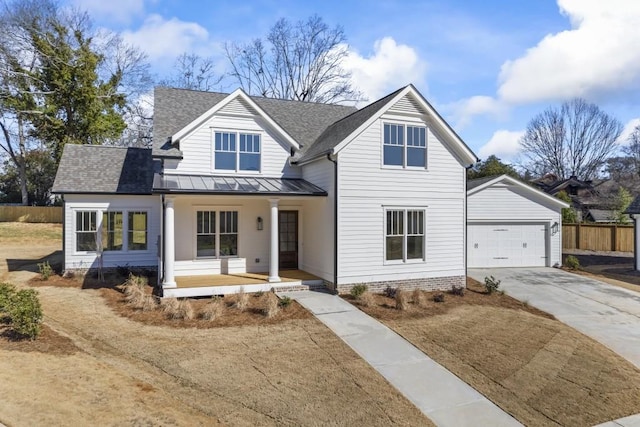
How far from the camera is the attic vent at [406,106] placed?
13226 mm

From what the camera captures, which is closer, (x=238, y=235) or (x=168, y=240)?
(x=168, y=240)

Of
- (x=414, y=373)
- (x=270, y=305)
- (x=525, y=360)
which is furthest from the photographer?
(x=270, y=305)

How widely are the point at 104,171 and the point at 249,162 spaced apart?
22.4 feet

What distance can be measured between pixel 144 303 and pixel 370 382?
6.92m

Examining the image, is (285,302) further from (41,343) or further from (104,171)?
(104,171)

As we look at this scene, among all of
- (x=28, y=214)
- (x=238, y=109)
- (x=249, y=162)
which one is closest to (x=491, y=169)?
(x=249, y=162)

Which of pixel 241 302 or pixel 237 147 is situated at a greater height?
pixel 237 147

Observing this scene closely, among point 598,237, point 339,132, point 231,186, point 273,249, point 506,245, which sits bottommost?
point 506,245

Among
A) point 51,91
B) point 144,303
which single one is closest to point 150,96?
point 51,91

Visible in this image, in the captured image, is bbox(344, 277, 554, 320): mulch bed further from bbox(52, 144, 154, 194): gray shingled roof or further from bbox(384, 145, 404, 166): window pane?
bbox(52, 144, 154, 194): gray shingled roof

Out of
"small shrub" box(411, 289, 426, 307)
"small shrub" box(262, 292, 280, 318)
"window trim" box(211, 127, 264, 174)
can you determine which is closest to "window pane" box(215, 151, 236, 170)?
"window trim" box(211, 127, 264, 174)

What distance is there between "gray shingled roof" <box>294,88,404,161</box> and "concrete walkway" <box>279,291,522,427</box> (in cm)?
546

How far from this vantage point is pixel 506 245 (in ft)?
62.3

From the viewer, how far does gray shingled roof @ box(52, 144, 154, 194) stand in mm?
15531
